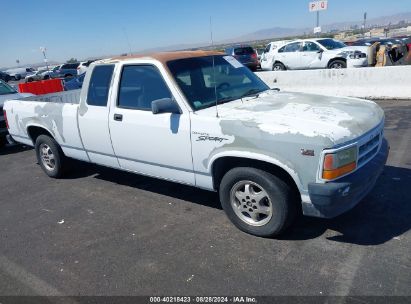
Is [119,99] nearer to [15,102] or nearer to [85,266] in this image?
[85,266]

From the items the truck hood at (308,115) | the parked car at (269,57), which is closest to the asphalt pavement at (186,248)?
the truck hood at (308,115)

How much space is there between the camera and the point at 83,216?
475cm

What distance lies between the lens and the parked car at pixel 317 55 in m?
14.7

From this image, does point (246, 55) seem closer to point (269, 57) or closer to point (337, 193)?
point (269, 57)

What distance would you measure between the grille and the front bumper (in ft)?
0.22

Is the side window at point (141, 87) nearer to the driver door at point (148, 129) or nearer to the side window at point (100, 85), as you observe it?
the driver door at point (148, 129)

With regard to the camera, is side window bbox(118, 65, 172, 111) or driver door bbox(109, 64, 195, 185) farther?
side window bbox(118, 65, 172, 111)

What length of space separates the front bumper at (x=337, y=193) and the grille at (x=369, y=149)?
0.07 meters

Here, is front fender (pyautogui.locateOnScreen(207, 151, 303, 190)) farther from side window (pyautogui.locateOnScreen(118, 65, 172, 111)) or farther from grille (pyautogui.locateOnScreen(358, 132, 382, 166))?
side window (pyautogui.locateOnScreen(118, 65, 172, 111))

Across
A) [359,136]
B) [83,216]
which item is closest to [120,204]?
[83,216]

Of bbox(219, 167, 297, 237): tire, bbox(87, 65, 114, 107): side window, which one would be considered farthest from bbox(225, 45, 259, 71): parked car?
bbox(219, 167, 297, 237): tire

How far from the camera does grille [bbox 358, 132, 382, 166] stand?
3430 millimetres

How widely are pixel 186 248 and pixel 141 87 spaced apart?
6.44 ft

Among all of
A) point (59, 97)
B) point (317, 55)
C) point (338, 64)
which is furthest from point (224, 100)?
point (317, 55)
